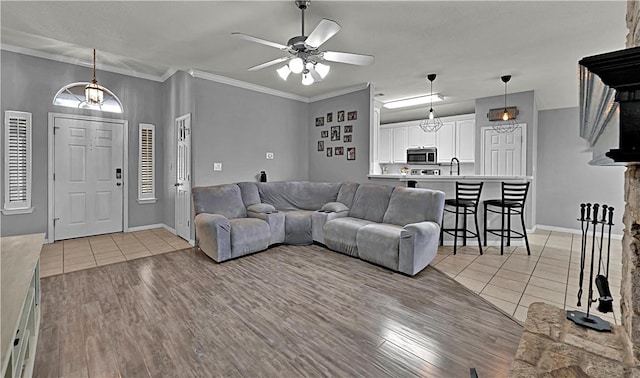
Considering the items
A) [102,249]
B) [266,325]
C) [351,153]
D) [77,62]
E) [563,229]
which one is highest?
[77,62]

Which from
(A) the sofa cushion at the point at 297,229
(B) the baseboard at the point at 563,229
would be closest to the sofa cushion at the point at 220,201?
(A) the sofa cushion at the point at 297,229

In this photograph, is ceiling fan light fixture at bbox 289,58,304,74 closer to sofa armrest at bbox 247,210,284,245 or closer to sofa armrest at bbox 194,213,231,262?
sofa armrest at bbox 194,213,231,262

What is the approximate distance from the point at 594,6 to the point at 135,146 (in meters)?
6.38

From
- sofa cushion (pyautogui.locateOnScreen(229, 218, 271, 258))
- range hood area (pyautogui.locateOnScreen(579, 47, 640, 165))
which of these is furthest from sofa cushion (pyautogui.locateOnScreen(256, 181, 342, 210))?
range hood area (pyautogui.locateOnScreen(579, 47, 640, 165))

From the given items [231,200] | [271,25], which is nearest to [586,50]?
[271,25]

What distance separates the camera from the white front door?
4598 millimetres

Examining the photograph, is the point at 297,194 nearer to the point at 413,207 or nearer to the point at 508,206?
the point at 413,207

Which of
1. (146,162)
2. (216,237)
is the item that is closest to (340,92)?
(216,237)

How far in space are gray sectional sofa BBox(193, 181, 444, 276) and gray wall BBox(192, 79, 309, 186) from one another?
1.40 feet

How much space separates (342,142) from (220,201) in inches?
97.9

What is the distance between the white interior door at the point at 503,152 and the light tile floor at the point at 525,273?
4.71 ft

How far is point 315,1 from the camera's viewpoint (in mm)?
2562

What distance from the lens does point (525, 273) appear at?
3445 mm

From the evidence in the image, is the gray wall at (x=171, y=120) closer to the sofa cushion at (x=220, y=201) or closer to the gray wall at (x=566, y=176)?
the sofa cushion at (x=220, y=201)
